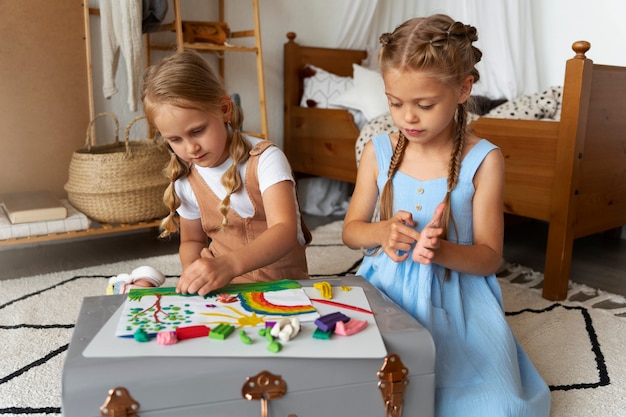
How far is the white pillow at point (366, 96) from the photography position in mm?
2229

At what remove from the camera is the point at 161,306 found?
0.81 meters

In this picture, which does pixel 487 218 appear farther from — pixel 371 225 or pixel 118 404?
pixel 118 404

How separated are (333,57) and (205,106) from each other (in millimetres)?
1756

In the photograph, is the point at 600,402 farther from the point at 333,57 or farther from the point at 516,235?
the point at 333,57

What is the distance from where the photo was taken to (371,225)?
988 mm

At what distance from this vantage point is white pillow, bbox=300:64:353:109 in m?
2.46

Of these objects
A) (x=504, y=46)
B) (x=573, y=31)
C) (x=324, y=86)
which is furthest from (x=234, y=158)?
(x=573, y=31)

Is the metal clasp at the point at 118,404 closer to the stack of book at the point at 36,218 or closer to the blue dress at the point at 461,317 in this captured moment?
the blue dress at the point at 461,317

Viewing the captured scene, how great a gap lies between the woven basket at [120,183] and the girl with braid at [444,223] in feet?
3.07

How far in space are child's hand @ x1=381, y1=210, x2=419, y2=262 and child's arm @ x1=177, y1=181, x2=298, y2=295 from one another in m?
0.19

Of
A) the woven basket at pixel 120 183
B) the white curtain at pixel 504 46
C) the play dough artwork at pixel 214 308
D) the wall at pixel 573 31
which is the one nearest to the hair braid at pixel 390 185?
the play dough artwork at pixel 214 308

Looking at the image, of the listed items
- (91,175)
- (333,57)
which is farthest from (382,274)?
(333,57)

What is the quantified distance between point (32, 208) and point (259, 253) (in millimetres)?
1024

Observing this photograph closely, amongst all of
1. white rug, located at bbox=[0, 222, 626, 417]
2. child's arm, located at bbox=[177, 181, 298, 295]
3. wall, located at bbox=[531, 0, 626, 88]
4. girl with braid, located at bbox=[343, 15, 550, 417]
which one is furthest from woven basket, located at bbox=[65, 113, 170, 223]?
wall, located at bbox=[531, 0, 626, 88]
